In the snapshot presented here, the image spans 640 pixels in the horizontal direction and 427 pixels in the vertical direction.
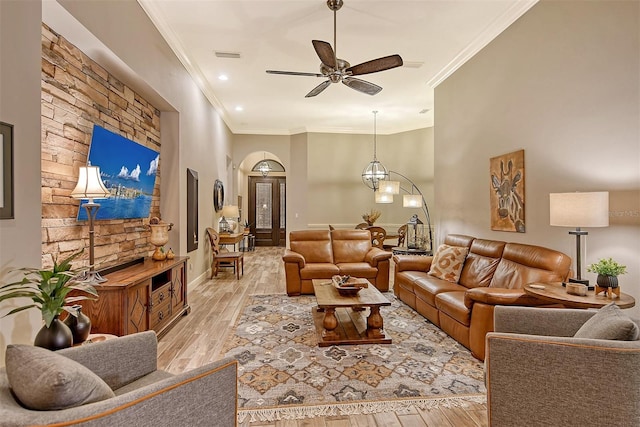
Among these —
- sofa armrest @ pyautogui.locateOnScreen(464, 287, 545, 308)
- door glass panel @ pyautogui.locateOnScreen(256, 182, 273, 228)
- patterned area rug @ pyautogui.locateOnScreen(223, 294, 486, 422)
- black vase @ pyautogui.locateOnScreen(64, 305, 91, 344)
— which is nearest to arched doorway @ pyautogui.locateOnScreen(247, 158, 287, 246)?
door glass panel @ pyautogui.locateOnScreen(256, 182, 273, 228)

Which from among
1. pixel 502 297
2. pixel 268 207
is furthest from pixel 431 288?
pixel 268 207

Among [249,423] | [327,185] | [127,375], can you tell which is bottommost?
[249,423]

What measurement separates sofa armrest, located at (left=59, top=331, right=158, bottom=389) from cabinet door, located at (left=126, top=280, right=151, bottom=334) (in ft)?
3.93

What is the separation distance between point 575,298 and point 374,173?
6393 mm

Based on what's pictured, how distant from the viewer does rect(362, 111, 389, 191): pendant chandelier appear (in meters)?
8.40

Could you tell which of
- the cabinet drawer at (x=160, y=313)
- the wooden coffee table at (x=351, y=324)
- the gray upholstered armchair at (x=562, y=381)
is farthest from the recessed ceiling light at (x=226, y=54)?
the gray upholstered armchair at (x=562, y=381)

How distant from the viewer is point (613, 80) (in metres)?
2.63

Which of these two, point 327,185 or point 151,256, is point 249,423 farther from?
point 327,185

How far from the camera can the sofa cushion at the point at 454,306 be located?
3074 mm

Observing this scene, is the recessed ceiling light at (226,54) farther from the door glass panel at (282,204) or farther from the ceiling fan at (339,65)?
the door glass panel at (282,204)

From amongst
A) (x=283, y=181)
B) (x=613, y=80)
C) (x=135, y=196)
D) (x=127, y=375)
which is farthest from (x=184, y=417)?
(x=283, y=181)

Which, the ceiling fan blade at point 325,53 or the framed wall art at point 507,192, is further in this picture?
the framed wall art at point 507,192

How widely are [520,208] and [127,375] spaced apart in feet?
12.3

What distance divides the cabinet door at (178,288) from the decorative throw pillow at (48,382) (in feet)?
8.91
